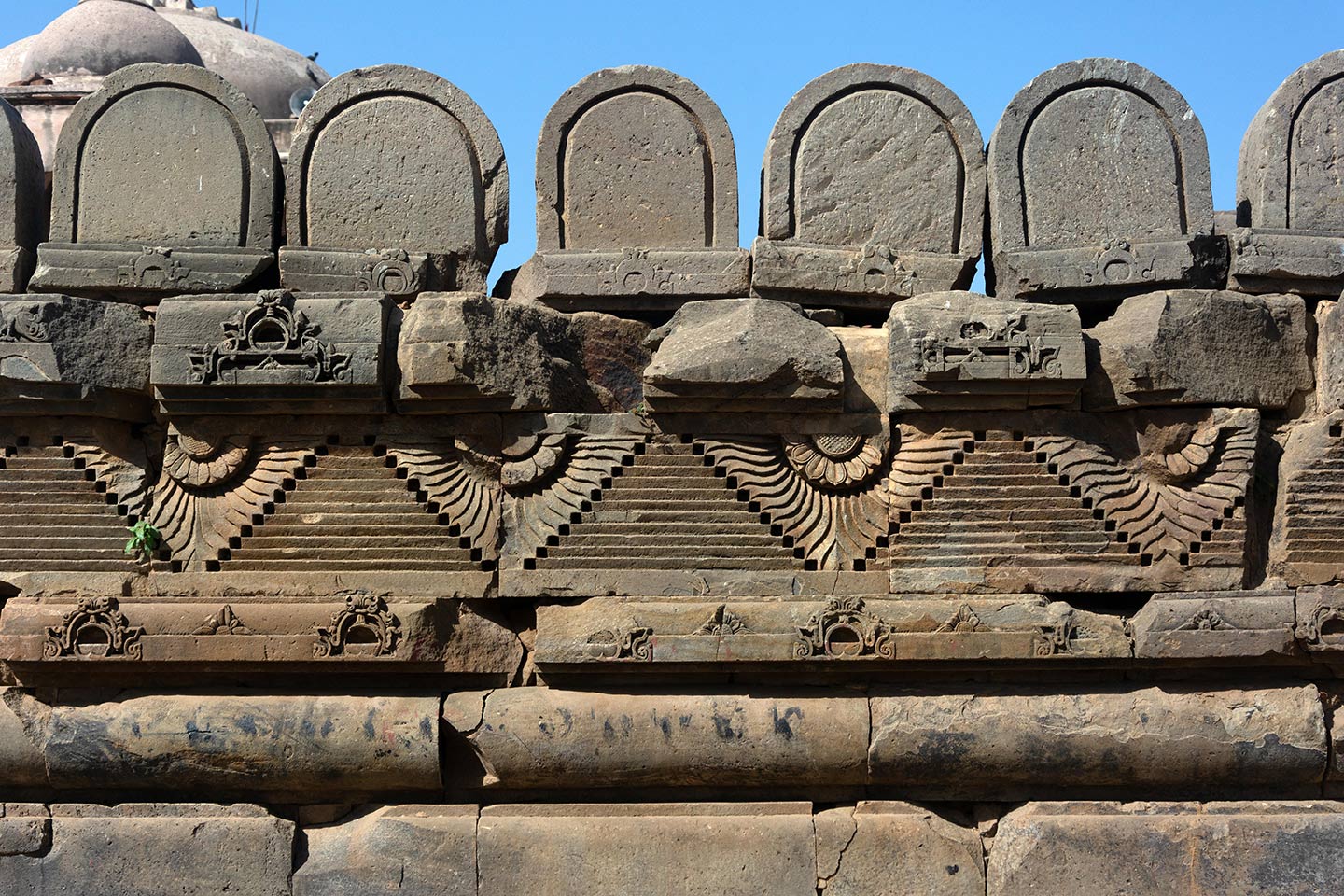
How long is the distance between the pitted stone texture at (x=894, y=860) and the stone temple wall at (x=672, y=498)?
0.05 ft

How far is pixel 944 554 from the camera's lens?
16.6 feet

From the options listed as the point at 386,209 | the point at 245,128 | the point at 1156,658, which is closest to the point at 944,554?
the point at 1156,658

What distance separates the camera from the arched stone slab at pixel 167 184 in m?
5.20

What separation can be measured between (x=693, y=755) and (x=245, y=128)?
8.93 ft

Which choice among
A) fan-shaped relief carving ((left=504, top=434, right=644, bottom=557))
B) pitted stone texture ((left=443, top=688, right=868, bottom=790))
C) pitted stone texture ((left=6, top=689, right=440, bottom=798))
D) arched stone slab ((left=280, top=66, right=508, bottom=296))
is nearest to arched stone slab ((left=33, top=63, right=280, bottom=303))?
arched stone slab ((left=280, top=66, right=508, bottom=296))

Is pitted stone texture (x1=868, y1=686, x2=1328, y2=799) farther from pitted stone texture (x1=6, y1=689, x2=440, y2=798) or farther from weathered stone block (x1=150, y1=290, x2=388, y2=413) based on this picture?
weathered stone block (x1=150, y1=290, x2=388, y2=413)

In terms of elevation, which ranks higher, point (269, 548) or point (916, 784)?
point (269, 548)

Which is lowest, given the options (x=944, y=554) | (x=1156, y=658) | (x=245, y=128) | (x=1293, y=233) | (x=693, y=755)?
(x=693, y=755)

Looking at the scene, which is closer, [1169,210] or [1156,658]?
[1156,658]

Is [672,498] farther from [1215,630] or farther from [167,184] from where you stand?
[167,184]

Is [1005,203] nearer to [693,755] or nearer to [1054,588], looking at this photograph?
[1054,588]

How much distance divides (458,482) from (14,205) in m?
1.86

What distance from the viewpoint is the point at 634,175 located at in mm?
5324

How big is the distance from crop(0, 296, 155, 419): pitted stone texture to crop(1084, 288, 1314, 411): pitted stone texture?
3.29 meters
